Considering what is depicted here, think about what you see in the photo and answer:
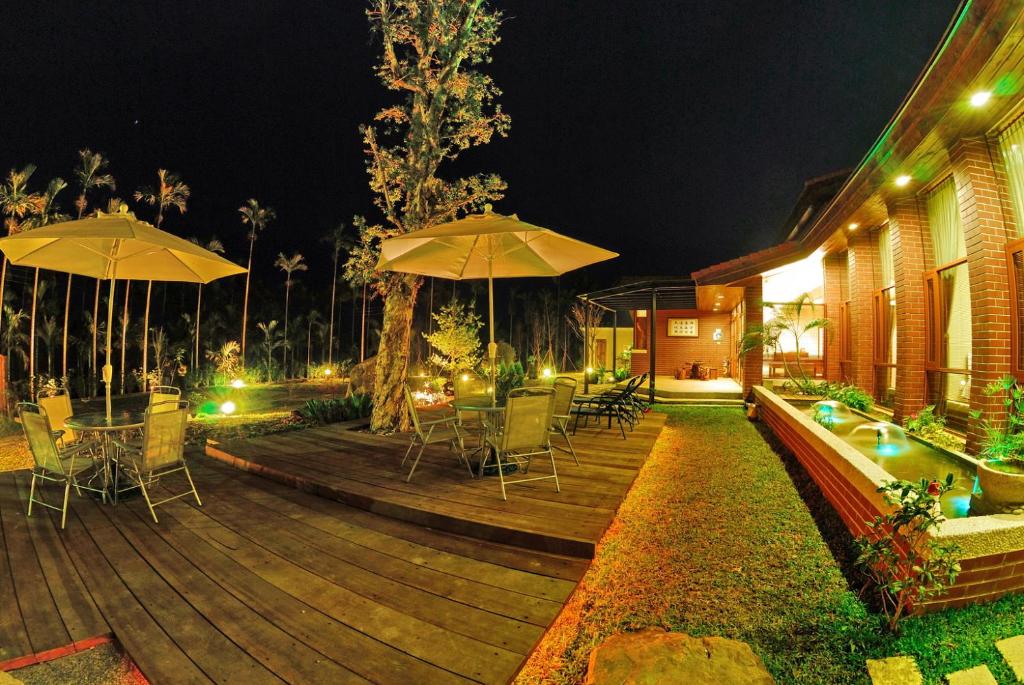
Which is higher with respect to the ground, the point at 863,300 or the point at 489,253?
the point at 489,253

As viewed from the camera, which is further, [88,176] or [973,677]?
[88,176]

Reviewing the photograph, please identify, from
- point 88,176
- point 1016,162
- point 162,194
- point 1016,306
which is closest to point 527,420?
point 1016,306

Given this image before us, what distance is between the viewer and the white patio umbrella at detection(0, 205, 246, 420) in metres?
3.68

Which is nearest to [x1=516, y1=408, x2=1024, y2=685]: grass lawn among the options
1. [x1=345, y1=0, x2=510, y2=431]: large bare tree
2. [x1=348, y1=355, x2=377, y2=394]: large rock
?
[x1=345, y1=0, x2=510, y2=431]: large bare tree

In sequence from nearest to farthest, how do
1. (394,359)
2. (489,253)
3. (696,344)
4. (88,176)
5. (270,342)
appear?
(489,253), (394,359), (88,176), (696,344), (270,342)

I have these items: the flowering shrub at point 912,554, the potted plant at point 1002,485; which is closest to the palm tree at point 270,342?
the flowering shrub at point 912,554

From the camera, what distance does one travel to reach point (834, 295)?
9.16 metres

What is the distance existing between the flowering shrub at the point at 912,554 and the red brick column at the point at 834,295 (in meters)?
8.01

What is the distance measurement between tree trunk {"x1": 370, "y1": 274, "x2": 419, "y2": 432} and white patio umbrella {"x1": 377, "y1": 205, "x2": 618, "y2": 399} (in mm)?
1355

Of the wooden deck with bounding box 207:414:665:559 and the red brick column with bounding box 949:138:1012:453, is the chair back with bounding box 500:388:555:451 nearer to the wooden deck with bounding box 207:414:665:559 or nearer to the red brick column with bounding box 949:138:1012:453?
the wooden deck with bounding box 207:414:665:559

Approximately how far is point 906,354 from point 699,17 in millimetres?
8337

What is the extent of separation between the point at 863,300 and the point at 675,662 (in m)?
7.95

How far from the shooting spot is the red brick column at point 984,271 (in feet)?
13.3

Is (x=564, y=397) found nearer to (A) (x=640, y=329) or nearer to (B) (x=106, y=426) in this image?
(B) (x=106, y=426)
